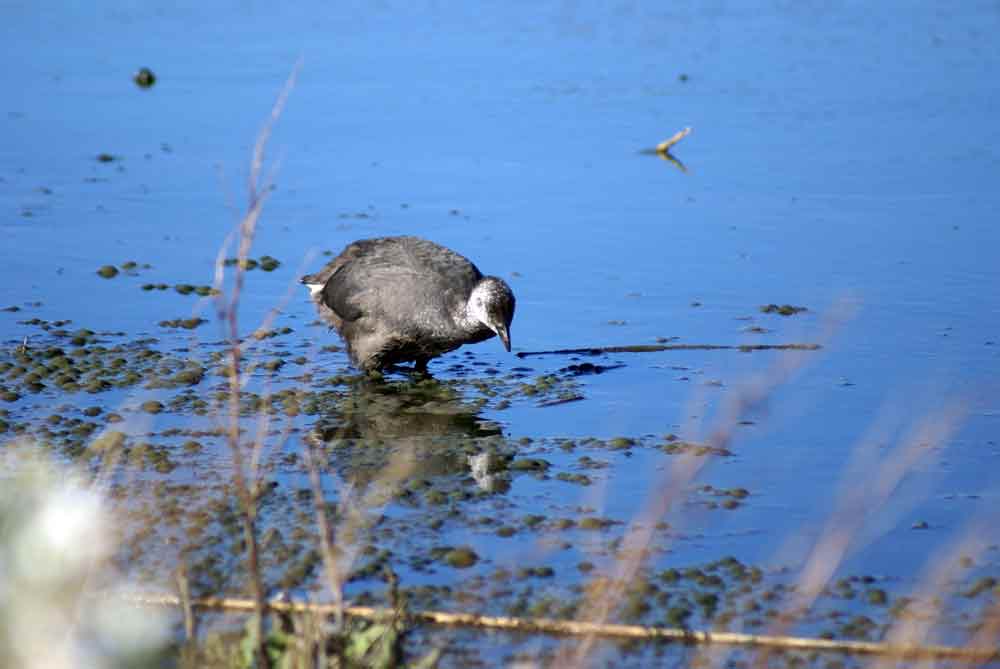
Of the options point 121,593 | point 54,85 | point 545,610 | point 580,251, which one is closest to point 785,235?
point 580,251

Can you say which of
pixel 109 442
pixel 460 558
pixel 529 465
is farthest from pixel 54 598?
pixel 529 465

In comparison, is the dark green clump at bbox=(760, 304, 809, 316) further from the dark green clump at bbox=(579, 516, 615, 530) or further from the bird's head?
the dark green clump at bbox=(579, 516, 615, 530)

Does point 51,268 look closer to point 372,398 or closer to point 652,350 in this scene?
point 372,398

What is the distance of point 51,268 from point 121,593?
5.97m

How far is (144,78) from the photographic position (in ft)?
53.7

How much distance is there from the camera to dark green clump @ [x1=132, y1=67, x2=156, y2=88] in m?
16.3

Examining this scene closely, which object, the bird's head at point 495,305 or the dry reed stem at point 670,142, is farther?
the dry reed stem at point 670,142

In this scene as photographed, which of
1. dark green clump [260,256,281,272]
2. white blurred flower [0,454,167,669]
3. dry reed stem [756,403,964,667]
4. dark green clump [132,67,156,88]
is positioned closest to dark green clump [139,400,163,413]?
dark green clump [260,256,281,272]

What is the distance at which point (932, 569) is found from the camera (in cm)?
610

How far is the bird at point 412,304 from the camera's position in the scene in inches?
339

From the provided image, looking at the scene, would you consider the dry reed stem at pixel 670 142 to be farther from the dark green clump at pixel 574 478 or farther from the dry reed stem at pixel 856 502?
the dark green clump at pixel 574 478

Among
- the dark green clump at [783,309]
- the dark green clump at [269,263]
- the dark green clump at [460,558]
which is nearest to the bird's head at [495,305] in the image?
the dark green clump at [783,309]

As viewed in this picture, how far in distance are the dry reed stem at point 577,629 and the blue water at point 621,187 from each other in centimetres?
86

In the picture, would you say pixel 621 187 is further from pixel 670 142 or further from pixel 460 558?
pixel 460 558
